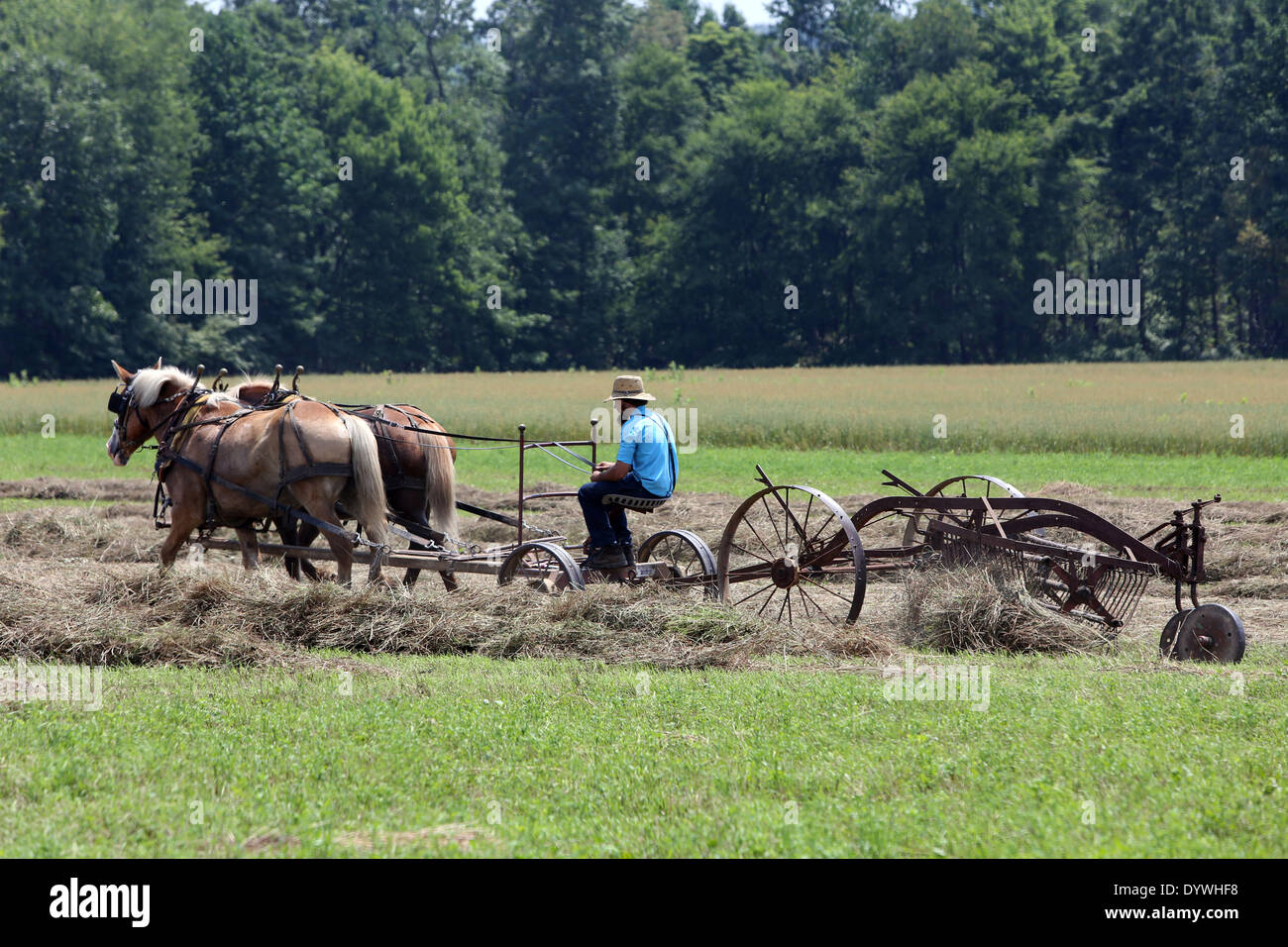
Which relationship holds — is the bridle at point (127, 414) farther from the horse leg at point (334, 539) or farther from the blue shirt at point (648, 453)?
the blue shirt at point (648, 453)

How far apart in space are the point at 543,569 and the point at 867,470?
45.6ft

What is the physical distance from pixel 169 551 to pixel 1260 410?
26.1m

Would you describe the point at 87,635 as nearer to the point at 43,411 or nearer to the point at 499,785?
the point at 499,785

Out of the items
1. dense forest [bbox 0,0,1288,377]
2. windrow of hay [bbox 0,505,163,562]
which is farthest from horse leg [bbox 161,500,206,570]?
dense forest [bbox 0,0,1288,377]

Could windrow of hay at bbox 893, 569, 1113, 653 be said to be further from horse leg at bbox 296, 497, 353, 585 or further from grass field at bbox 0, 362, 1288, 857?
horse leg at bbox 296, 497, 353, 585

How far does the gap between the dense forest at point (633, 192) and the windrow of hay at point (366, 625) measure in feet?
168

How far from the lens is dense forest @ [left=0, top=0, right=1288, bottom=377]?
61281 millimetres

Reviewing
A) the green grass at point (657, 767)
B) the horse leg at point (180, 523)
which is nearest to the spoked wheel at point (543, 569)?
the green grass at point (657, 767)

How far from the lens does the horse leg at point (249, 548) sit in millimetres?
12289

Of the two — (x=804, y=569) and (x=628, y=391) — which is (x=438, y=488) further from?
(x=804, y=569)

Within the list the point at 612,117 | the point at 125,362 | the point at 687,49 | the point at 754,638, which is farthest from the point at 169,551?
the point at 687,49

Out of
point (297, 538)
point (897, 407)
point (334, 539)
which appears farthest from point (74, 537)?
point (897, 407)

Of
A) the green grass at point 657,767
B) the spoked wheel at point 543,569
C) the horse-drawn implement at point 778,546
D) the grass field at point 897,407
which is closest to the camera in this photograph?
the green grass at point 657,767

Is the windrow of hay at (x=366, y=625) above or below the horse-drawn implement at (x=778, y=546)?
below
